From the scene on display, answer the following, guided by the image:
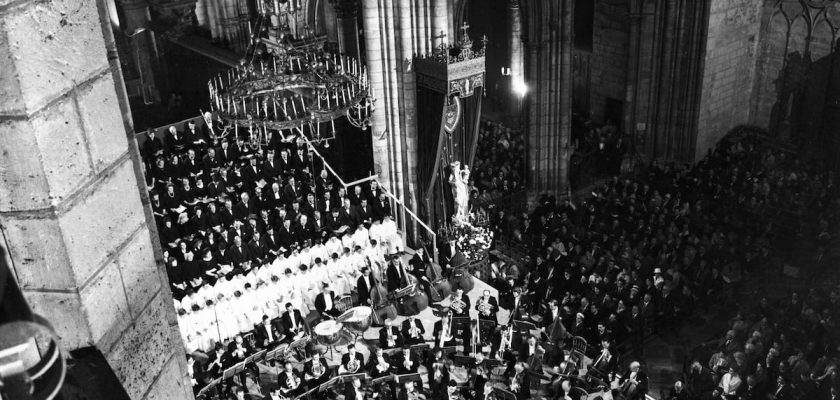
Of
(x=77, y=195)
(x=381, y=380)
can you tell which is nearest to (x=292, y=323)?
(x=381, y=380)

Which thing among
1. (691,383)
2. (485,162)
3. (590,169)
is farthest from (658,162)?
(691,383)

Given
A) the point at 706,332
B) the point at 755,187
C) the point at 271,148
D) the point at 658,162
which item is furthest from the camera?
the point at 658,162

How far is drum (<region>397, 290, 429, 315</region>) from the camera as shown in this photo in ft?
68.8

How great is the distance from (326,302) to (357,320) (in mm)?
1383

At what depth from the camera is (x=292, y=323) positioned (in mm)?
19781

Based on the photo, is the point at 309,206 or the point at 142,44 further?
the point at 142,44

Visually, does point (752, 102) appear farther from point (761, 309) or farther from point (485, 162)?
point (761, 309)

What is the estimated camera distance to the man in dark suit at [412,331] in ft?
61.2

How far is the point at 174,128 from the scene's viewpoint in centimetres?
2655

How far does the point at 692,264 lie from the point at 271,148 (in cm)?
1488

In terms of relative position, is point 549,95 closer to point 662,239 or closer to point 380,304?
point 662,239

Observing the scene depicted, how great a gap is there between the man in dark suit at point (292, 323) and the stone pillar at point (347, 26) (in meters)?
11.8

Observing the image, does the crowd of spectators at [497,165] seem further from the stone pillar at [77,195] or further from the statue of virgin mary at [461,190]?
the stone pillar at [77,195]

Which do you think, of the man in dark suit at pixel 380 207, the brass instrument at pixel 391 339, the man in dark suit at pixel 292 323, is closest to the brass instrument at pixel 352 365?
the brass instrument at pixel 391 339
